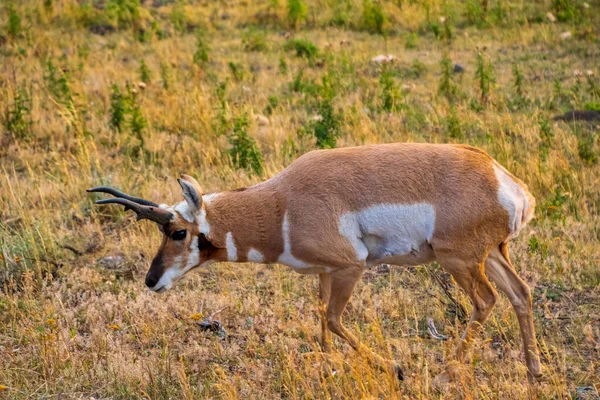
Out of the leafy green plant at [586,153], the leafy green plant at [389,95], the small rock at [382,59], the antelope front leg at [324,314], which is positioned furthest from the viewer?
the small rock at [382,59]

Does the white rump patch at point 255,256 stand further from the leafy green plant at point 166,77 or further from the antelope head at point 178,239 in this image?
the leafy green plant at point 166,77

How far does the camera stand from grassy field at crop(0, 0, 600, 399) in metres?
5.71

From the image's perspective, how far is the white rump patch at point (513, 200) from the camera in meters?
5.40

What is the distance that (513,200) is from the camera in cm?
541

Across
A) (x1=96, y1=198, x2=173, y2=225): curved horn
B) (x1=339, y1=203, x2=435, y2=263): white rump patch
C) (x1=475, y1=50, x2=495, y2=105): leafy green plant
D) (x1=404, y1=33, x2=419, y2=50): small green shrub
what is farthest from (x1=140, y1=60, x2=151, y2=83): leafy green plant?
(x1=339, y1=203, x2=435, y2=263): white rump patch

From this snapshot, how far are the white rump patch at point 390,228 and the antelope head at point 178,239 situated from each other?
37.7 inches

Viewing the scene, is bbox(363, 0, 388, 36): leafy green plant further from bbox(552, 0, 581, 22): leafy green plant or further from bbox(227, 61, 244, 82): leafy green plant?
bbox(227, 61, 244, 82): leafy green plant

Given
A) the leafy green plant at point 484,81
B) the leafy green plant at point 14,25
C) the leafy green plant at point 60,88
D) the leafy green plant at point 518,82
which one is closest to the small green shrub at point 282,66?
the leafy green plant at point 484,81

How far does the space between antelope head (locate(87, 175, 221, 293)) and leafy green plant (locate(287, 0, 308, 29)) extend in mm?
10651

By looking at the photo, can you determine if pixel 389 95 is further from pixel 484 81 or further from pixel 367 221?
pixel 367 221

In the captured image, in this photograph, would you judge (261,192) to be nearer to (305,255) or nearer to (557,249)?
(305,255)

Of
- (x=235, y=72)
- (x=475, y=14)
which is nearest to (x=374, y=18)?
(x=475, y=14)

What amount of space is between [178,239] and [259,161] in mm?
3561

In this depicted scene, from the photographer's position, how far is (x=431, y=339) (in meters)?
6.21
